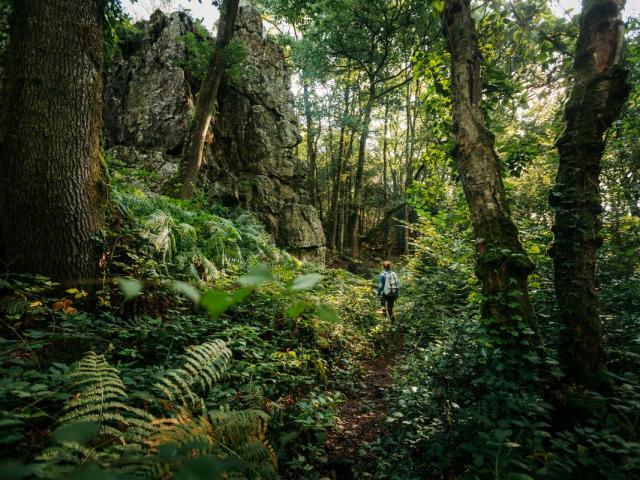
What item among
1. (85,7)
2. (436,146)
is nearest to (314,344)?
(436,146)

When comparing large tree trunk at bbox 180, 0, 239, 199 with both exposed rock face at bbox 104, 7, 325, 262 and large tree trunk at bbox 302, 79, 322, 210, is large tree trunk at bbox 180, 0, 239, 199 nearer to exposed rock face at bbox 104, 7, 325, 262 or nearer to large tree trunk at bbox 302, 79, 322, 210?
exposed rock face at bbox 104, 7, 325, 262

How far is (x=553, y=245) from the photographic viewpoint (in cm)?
356

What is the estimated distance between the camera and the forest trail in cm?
293

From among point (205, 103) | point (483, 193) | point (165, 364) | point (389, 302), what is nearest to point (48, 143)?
point (165, 364)

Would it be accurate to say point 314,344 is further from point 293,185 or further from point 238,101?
point 238,101

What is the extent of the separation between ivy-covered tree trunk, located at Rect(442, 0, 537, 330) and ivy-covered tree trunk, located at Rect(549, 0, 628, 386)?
0.45 metres

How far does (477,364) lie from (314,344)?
2.44 m

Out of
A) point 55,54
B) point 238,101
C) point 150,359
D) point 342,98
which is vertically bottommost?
point 150,359

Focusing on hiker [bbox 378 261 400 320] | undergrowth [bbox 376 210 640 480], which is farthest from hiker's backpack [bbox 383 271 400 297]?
undergrowth [bbox 376 210 640 480]

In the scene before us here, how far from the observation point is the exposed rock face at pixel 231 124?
39.2 feet

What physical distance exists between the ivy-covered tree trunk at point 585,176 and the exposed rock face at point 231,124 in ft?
36.1

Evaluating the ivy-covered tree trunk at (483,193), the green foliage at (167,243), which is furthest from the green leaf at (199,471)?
the green foliage at (167,243)

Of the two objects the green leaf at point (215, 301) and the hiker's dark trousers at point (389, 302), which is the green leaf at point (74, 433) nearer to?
the green leaf at point (215, 301)

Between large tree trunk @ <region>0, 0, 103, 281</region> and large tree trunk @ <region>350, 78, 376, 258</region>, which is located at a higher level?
large tree trunk @ <region>350, 78, 376, 258</region>
